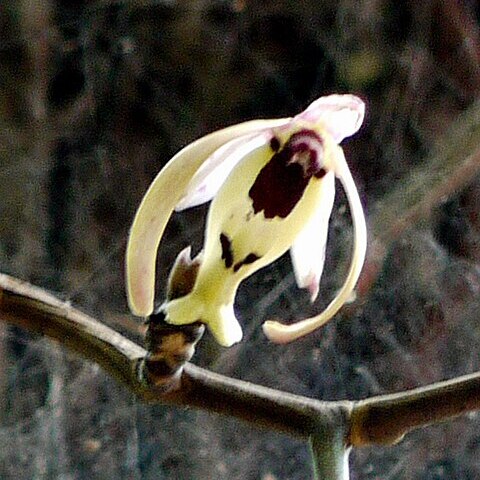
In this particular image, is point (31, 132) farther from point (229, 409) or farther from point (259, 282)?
point (229, 409)

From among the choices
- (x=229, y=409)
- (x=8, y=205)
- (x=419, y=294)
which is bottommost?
(x=229, y=409)

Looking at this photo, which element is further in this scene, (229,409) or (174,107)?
(174,107)

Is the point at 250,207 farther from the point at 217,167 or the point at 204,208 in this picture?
the point at 204,208

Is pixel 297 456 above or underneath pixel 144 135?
underneath

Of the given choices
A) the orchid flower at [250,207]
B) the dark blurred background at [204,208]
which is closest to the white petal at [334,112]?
the orchid flower at [250,207]

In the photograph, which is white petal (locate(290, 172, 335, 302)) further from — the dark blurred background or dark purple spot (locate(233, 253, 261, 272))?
the dark blurred background

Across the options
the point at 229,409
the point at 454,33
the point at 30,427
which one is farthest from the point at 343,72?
the point at 229,409

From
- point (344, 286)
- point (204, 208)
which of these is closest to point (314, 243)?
point (344, 286)

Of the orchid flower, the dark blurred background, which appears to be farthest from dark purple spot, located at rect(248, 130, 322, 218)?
the dark blurred background
